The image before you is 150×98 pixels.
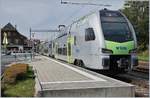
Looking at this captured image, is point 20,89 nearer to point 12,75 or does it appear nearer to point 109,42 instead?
point 12,75

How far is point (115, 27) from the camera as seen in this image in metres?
17.6

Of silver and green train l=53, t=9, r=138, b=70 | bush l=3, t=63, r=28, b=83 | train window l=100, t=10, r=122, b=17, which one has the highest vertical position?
train window l=100, t=10, r=122, b=17

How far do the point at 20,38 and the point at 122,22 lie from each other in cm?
12542

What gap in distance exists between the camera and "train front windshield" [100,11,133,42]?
17219 millimetres

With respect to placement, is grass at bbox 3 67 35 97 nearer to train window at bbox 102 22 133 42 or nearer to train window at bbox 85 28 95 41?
train window at bbox 85 28 95 41

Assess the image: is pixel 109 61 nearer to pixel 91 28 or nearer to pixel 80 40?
pixel 91 28

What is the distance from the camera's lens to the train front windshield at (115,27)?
17.2 meters

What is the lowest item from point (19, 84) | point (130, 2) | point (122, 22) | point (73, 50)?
point (19, 84)

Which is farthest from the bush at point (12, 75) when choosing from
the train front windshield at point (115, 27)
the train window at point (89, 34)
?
the train front windshield at point (115, 27)

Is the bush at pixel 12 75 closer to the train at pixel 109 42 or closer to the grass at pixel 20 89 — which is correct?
the grass at pixel 20 89

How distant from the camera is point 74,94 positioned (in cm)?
1108

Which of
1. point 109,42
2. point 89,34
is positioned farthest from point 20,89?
point 89,34

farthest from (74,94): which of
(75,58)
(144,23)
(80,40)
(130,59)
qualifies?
(144,23)

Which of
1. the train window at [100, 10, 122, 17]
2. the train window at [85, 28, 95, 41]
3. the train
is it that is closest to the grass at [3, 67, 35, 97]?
the train
